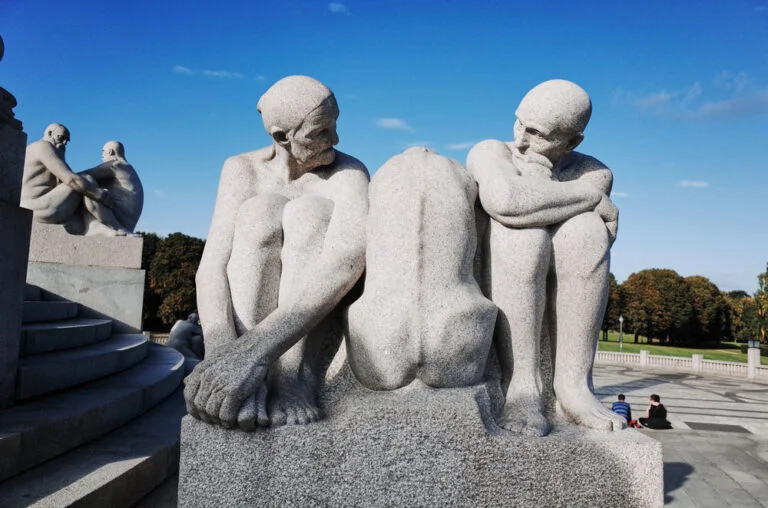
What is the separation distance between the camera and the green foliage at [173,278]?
34812mm

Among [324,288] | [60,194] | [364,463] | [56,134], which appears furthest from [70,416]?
[56,134]

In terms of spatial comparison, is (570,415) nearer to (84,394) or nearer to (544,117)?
(544,117)

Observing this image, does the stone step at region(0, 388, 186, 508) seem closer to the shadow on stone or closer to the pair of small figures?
the pair of small figures

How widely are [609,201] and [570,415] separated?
3.66 ft

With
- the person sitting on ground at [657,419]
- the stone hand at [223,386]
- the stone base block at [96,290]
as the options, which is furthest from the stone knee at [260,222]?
the person sitting on ground at [657,419]

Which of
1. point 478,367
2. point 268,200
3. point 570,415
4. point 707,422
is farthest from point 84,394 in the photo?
point 707,422

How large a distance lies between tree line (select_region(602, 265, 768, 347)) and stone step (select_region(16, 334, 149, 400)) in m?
50.2

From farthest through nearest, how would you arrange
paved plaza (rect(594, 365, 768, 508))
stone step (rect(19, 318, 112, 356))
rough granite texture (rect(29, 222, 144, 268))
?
1. rough granite texture (rect(29, 222, 144, 268))
2. paved plaza (rect(594, 365, 768, 508))
3. stone step (rect(19, 318, 112, 356))

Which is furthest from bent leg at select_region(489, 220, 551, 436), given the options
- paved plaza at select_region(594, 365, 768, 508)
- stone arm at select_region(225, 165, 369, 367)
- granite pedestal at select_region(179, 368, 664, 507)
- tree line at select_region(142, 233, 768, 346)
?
tree line at select_region(142, 233, 768, 346)

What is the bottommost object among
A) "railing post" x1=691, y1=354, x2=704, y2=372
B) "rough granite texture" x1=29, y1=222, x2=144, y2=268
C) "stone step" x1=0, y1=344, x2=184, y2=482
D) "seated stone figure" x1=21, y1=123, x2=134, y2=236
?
"railing post" x1=691, y1=354, x2=704, y2=372

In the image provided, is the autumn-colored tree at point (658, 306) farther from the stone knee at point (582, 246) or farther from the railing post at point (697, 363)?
the stone knee at point (582, 246)

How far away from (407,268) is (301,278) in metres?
0.54

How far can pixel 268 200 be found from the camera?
2846 millimetres

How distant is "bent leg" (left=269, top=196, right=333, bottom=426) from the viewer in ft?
8.31
